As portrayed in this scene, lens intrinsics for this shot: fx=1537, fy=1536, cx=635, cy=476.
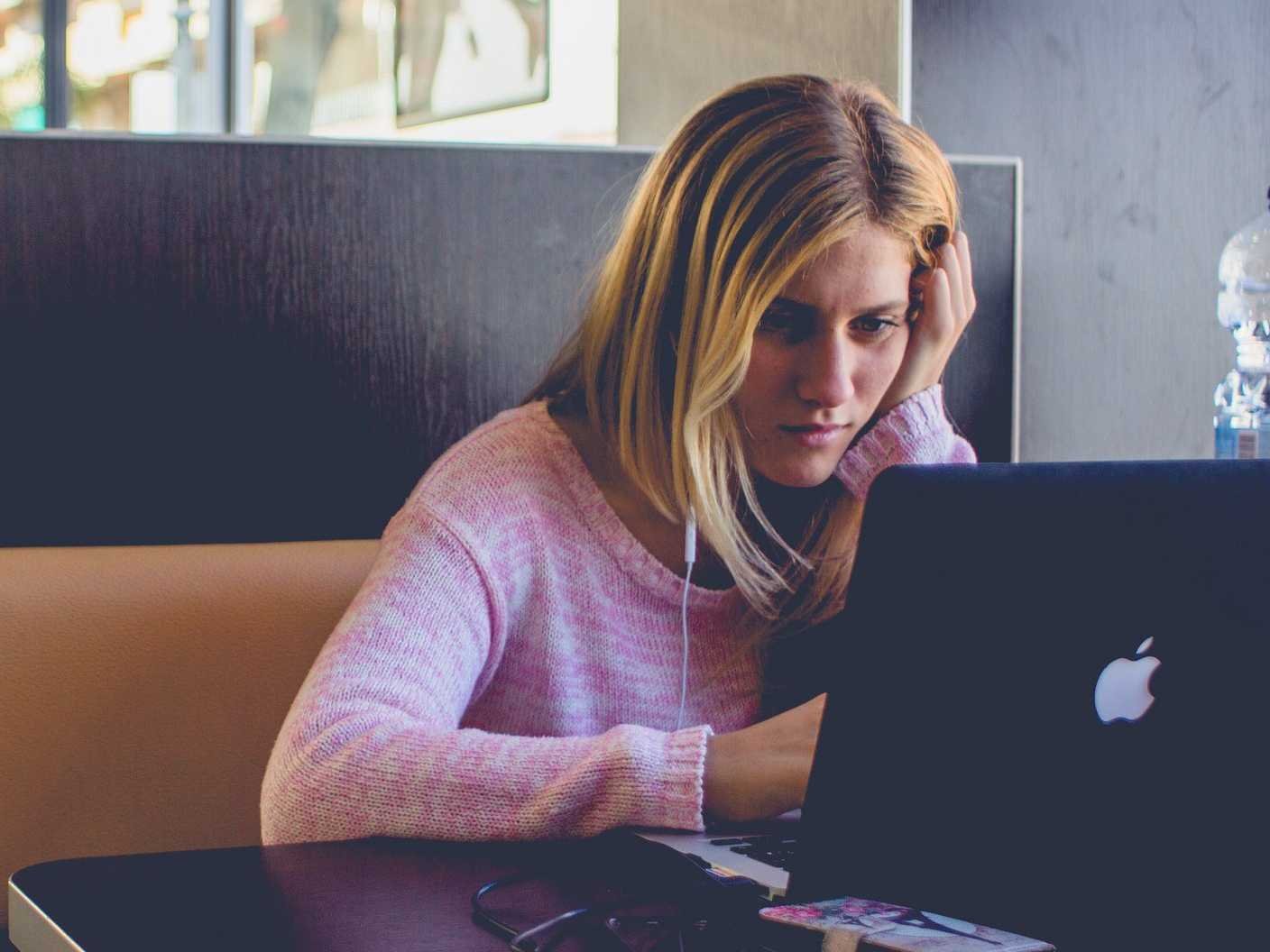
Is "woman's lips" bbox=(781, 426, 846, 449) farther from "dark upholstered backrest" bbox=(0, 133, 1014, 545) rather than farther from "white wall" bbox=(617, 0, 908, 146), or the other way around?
"white wall" bbox=(617, 0, 908, 146)

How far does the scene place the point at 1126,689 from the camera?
0.62 metres

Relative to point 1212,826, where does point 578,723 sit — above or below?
below

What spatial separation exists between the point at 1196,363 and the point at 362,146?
1.06 m

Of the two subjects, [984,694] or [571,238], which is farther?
[571,238]

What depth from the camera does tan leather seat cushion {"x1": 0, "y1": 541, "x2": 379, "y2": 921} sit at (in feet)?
4.39

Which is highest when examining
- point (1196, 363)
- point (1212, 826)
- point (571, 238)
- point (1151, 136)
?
point (1151, 136)

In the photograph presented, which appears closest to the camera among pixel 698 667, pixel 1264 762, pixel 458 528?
pixel 1264 762

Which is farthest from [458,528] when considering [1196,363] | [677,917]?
[1196,363]

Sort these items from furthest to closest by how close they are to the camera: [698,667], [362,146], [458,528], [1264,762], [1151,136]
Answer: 1. [1151,136]
2. [362,146]
3. [698,667]
4. [458,528]
5. [1264,762]

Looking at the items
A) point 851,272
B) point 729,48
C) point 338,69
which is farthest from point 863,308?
point 338,69

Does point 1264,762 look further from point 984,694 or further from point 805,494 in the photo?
point 805,494

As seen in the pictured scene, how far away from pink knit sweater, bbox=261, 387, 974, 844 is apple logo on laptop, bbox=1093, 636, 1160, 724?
37 centimetres

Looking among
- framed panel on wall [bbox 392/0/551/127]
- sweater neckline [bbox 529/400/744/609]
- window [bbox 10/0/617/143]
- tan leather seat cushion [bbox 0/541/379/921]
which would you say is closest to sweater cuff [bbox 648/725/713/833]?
sweater neckline [bbox 529/400/744/609]

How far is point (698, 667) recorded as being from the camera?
4.24ft
